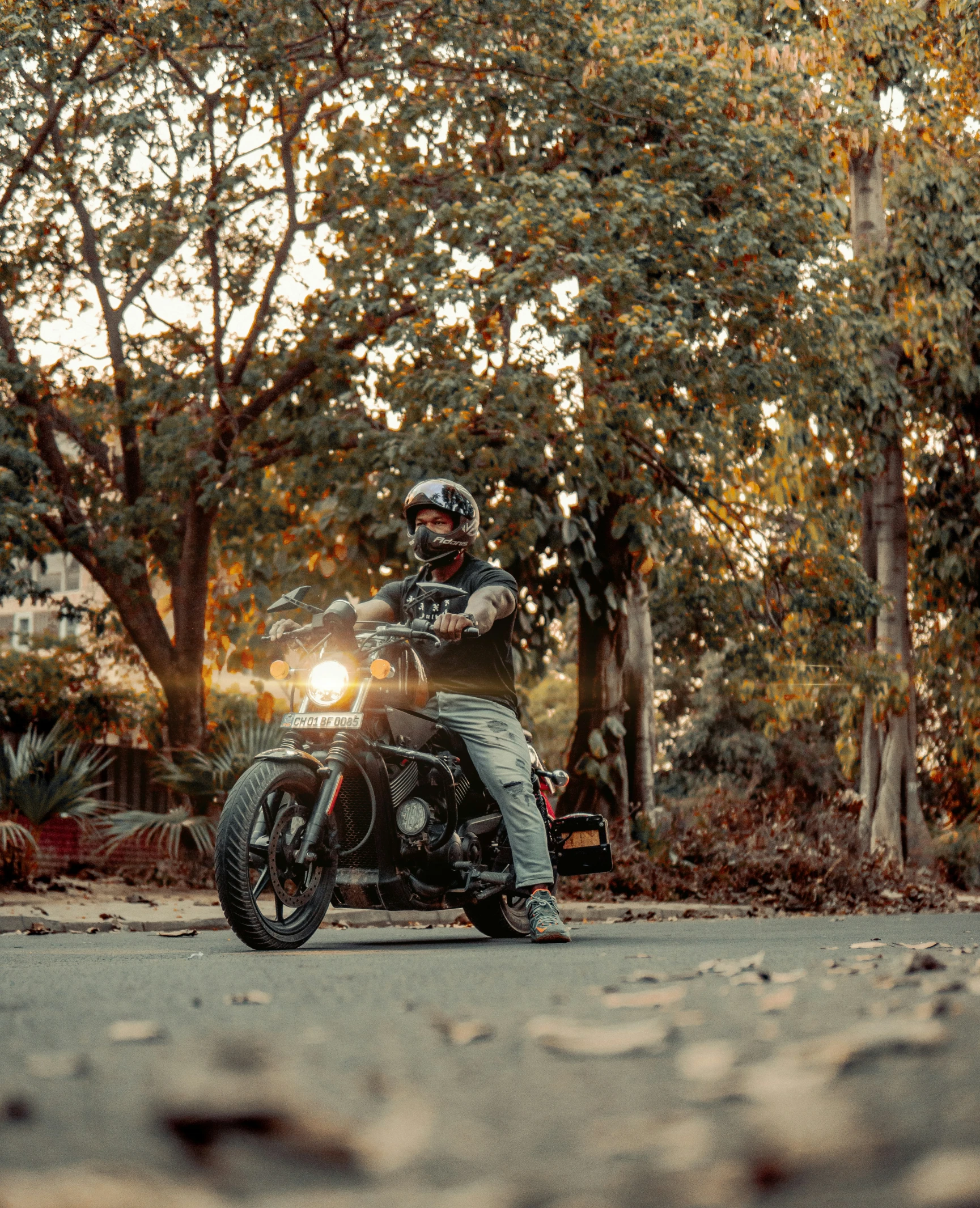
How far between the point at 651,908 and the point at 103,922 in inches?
196

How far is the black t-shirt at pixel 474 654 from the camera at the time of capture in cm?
754

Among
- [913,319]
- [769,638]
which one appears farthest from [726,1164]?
[913,319]

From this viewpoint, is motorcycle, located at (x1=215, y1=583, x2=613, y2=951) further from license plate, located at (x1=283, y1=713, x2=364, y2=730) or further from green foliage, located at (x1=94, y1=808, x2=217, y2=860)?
green foliage, located at (x1=94, y1=808, x2=217, y2=860)

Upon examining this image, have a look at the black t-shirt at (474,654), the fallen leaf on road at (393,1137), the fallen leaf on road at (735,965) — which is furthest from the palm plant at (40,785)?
the fallen leaf on road at (393,1137)

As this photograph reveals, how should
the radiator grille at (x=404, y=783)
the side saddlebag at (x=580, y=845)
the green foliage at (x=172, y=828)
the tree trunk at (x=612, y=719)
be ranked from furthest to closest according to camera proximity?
the tree trunk at (x=612, y=719) → the green foliage at (x=172, y=828) → the side saddlebag at (x=580, y=845) → the radiator grille at (x=404, y=783)

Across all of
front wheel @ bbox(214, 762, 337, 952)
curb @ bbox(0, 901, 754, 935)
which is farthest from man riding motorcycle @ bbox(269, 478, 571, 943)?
curb @ bbox(0, 901, 754, 935)

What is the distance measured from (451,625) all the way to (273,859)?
1.24 meters

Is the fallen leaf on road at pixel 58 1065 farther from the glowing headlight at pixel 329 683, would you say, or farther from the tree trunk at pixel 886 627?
the tree trunk at pixel 886 627

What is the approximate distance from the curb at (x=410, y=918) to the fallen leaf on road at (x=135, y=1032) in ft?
16.7

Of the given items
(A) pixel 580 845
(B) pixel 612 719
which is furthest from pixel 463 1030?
(B) pixel 612 719

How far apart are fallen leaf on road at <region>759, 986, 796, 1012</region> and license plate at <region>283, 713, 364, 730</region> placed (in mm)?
3176

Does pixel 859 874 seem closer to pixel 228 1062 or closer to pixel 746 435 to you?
pixel 746 435

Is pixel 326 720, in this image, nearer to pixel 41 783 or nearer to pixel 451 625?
pixel 451 625

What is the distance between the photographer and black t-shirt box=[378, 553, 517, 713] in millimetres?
7539
